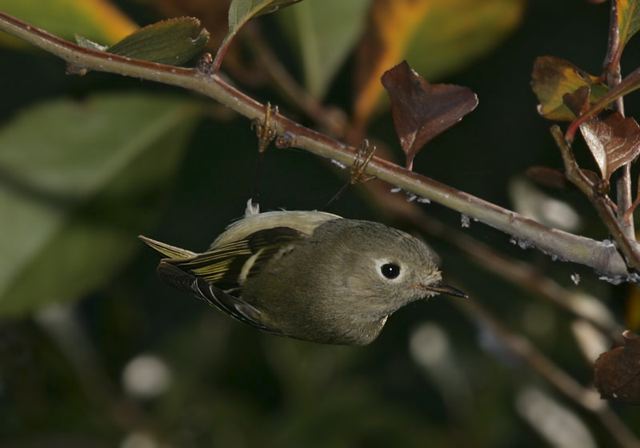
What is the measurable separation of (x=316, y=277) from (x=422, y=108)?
85cm

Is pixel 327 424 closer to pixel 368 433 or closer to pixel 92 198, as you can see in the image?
pixel 368 433

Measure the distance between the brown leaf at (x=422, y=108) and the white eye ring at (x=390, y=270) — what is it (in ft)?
2.35

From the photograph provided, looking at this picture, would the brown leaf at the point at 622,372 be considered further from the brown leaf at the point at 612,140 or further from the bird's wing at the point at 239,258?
the bird's wing at the point at 239,258

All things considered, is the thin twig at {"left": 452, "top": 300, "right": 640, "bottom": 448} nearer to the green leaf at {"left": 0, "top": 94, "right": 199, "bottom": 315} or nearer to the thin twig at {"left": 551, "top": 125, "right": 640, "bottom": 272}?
the green leaf at {"left": 0, "top": 94, "right": 199, "bottom": 315}

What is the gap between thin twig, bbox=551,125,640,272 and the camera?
1482mm

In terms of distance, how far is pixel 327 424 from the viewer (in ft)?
10.3

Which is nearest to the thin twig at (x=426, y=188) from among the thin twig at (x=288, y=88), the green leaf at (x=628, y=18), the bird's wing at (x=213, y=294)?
the green leaf at (x=628, y=18)

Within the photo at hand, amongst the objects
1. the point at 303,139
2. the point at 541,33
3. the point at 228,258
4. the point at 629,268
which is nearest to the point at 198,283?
the point at 228,258

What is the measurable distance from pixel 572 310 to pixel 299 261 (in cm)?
67

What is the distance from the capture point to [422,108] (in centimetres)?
171

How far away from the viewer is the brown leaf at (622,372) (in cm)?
152

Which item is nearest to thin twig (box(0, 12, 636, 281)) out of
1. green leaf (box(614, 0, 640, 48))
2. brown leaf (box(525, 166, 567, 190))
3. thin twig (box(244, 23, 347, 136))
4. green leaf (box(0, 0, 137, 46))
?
brown leaf (box(525, 166, 567, 190))

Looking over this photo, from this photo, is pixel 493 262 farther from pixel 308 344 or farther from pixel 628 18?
pixel 628 18

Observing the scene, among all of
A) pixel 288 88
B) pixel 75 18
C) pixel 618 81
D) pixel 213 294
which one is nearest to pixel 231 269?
pixel 213 294
